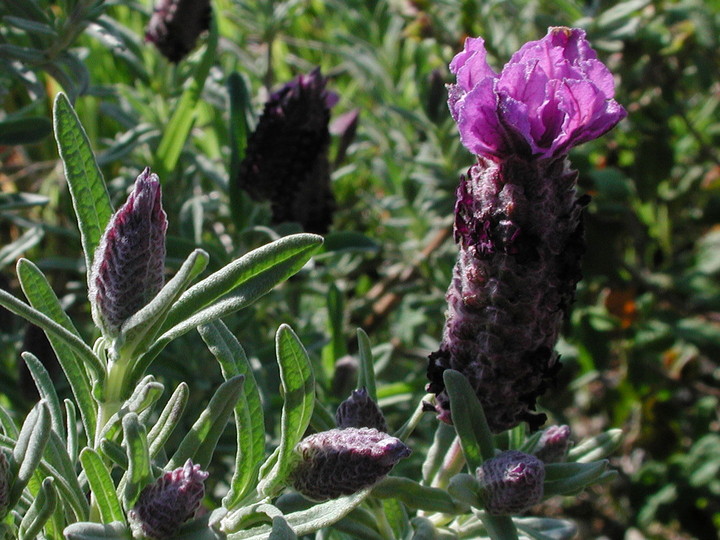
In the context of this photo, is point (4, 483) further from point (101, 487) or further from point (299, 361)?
point (299, 361)

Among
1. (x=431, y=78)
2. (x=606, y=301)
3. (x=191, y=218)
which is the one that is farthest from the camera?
(x=606, y=301)

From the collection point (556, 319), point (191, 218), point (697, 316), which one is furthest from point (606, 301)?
point (556, 319)

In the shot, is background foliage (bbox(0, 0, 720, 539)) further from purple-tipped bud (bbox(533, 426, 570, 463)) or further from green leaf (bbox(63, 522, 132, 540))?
green leaf (bbox(63, 522, 132, 540))

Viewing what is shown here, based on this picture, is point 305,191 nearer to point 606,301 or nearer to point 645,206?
point 606,301

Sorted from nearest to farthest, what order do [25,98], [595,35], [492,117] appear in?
[492,117] → [595,35] → [25,98]

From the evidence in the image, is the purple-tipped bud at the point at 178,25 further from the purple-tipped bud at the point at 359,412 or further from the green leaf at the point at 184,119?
the purple-tipped bud at the point at 359,412

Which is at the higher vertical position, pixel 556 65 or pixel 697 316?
pixel 556 65

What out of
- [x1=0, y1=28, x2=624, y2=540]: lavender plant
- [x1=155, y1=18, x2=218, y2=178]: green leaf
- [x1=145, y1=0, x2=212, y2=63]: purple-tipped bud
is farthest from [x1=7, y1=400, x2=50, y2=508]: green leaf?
[x1=145, y1=0, x2=212, y2=63]: purple-tipped bud
